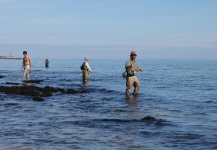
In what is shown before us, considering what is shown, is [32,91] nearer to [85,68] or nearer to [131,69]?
[131,69]

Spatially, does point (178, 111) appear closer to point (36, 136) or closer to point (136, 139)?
point (136, 139)

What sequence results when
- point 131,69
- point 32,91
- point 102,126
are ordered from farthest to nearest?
point 32,91 < point 131,69 < point 102,126

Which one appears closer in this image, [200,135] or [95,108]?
[200,135]

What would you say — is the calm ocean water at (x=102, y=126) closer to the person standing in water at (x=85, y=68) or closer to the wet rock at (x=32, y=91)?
the wet rock at (x=32, y=91)

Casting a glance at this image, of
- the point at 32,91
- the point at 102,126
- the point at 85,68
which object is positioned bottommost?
the point at 102,126

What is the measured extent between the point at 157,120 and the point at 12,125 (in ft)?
14.5

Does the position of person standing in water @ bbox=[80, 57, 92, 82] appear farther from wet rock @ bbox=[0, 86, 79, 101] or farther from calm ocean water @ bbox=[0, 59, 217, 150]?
calm ocean water @ bbox=[0, 59, 217, 150]

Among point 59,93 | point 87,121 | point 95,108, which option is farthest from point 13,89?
point 87,121

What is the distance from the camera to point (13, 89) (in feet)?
65.5

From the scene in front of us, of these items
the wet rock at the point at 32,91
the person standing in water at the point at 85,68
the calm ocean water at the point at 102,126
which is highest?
the person standing in water at the point at 85,68

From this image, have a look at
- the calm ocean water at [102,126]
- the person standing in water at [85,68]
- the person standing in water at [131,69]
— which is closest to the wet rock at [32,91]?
the calm ocean water at [102,126]

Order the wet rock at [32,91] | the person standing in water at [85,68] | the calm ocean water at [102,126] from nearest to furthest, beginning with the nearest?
the calm ocean water at [102,126], the wet rock at [32,91], the person standing in water at [85,68]

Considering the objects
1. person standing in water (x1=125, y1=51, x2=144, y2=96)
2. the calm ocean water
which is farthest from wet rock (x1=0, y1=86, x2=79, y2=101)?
person standing in water (x1=125, y1=51, x2=144, y2=96)

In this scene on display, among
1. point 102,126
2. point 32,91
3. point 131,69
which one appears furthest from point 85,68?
point 102,126
